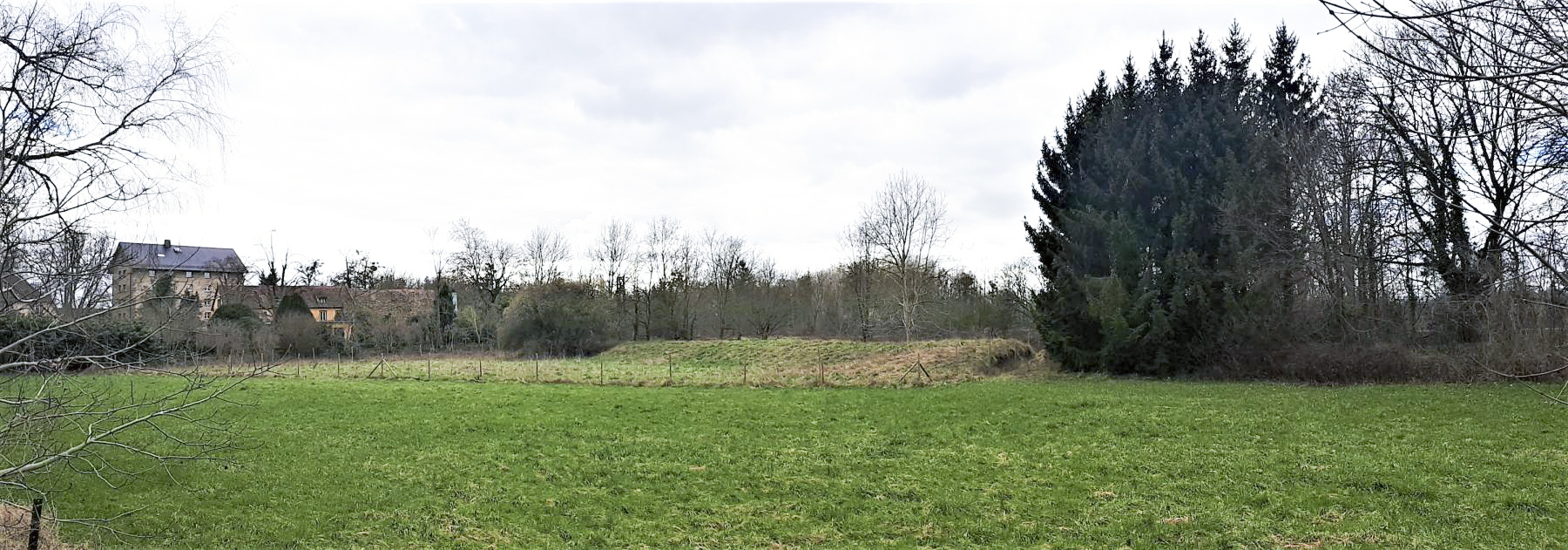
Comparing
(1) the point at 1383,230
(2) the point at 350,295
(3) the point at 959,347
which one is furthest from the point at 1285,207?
(2) the point at 350,295

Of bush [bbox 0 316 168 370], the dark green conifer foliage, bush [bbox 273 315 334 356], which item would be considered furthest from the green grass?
bush [bbox 273 315 334 356]

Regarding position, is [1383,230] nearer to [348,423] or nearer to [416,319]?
[348,423]

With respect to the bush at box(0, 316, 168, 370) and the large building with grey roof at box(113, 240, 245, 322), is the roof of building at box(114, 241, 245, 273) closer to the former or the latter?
the large building with grey roof at box(113, 240, 245, 322)

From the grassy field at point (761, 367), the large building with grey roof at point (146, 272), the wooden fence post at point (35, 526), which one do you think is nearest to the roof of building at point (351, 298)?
the grassy field at point (761, 367)

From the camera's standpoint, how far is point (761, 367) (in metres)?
30.3

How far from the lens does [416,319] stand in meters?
44.8

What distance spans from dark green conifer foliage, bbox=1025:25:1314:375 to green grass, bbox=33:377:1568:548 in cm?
447

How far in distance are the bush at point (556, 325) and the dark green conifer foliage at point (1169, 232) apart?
24.1 meters

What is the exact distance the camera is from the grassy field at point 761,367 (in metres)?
23.1

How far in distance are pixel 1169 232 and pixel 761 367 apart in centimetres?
1475

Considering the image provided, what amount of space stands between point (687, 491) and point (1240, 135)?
19194mm

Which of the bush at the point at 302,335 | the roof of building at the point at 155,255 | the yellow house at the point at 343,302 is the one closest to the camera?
the roof of building at the point at 155,255

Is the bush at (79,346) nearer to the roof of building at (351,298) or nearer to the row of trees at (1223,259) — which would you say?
the row of trees at (1223,259)

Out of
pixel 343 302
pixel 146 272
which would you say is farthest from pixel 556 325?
pixel 146 272
